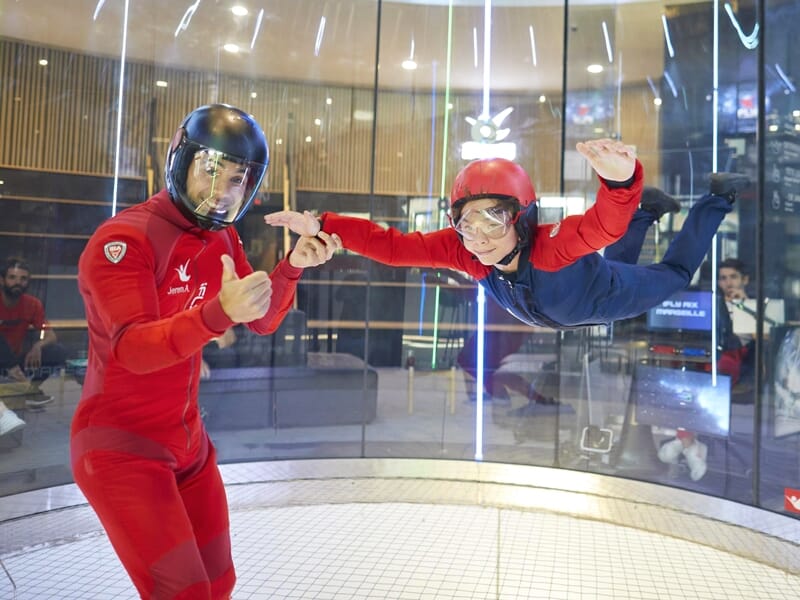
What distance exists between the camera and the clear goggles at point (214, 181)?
1.66m

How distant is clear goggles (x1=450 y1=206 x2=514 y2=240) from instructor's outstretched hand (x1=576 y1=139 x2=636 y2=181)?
34 cm

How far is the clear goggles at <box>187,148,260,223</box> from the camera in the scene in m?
1.66

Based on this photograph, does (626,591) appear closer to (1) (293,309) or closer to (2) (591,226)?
(2) (591,226)

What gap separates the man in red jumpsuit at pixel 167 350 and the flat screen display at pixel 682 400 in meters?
3.44

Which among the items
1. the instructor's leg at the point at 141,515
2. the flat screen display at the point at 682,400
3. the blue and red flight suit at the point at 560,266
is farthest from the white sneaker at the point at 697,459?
the instructor's leg at the point at 141,515

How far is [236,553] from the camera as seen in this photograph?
3.17 m

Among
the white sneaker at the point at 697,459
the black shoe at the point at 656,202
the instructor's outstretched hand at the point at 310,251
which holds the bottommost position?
the white sneaker at the point at 697,459

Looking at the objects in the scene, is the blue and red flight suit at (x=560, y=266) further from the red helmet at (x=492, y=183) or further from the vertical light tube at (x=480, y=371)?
the vertical light tube at (x=480, y=371)

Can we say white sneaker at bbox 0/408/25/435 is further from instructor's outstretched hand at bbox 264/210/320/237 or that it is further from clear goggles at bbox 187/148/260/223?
clear goggles at bbox 187/148/260/223

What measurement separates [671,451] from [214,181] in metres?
3.77

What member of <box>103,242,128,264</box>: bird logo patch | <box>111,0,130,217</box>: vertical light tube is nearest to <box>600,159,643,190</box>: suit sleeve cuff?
<box>103,242,128,264</box>: bird logo patch

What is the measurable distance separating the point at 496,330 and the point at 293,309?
161cm

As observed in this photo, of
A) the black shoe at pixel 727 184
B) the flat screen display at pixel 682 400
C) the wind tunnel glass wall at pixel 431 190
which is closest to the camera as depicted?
the black shoe at pixel 727 184

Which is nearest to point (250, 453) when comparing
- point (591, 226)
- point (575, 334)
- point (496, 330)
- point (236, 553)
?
point (236, 553)
